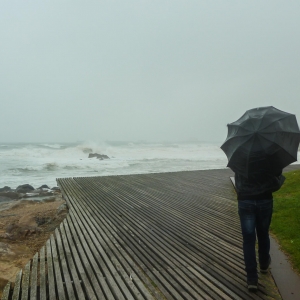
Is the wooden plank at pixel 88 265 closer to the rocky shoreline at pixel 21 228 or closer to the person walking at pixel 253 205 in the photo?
the rocky shoreline at pixel 21 228

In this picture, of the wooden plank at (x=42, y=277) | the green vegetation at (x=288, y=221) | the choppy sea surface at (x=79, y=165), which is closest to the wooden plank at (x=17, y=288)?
the wooden plank at (x=42, y=277)

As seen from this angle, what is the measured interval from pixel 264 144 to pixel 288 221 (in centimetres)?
347

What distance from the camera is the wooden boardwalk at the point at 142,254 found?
3.25 m

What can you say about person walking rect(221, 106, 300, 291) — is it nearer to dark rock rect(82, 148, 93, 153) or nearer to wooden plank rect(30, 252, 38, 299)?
wooden plank rect(30, 252, 38, 299)

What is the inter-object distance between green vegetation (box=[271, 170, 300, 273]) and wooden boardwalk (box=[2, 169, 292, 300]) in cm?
75

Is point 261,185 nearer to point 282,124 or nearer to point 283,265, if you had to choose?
point 282,124

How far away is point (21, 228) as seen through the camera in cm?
717

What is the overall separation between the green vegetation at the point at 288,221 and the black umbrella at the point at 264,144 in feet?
6.01

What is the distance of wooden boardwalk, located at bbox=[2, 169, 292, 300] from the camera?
10.7 feet

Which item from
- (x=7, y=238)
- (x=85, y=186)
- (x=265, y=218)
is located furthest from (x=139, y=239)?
(x=85, y=186)

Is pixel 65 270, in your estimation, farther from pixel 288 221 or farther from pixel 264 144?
pixel 288 221

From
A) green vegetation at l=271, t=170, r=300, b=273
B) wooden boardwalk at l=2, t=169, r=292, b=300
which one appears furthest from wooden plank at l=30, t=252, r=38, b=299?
green vegetation at l=271, t=170, r=300, b=273

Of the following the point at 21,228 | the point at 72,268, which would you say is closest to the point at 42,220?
the point at 21,228

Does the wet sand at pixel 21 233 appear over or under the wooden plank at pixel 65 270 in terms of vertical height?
under
